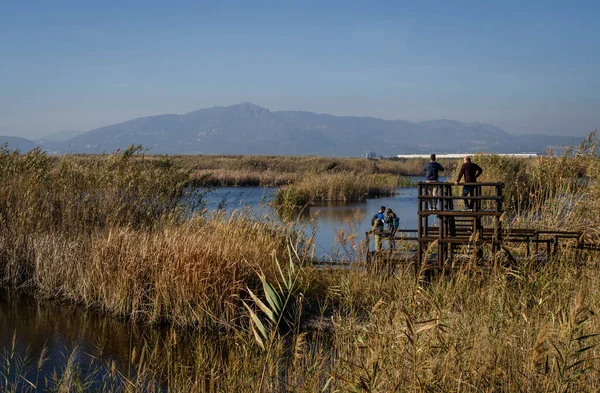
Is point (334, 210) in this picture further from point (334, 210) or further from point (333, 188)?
point (333, 188)

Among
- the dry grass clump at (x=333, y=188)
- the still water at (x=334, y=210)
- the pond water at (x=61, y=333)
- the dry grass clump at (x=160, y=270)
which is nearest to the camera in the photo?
the pond water at (x=61, y=333)

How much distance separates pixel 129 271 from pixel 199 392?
16.3 ft

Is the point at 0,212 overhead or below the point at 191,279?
overhead

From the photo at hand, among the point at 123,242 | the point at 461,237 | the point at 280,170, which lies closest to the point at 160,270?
the point at 123,242

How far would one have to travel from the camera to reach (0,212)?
509 inches

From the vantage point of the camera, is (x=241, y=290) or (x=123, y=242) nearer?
(x=241, y=290)

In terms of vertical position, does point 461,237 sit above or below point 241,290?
above

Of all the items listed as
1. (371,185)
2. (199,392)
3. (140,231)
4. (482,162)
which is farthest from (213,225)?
(371,185)

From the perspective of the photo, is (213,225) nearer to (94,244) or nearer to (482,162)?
(94,244)

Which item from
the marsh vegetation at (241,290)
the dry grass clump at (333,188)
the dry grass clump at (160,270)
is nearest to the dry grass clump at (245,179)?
the dry grass clump at (333,188)

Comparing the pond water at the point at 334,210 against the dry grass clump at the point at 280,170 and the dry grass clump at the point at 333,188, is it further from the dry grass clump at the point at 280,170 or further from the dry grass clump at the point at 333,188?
the dry grass clump at the point at 280,170

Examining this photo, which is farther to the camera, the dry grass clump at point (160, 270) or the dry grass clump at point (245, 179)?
the dry grass clump at point (245, 179)

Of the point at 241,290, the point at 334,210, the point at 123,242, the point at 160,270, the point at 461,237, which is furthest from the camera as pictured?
the point at 334,210

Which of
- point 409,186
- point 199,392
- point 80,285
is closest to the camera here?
point 199,392
